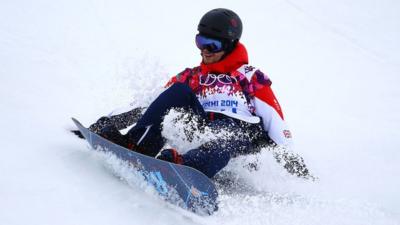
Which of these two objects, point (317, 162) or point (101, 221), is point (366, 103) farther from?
point (101, 221)

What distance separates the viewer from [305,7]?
12.0m

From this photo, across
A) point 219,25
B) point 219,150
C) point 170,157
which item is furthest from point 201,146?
point 219,25

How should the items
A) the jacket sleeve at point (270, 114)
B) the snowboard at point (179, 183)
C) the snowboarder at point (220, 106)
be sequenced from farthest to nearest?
the jacket sleeve at point (270, 114) → the snowboarder at point (220, 106) → the snowboard at point (179, 183)

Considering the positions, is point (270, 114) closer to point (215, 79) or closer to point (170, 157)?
point (215, 79)

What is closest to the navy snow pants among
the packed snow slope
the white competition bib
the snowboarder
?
the snowboarder

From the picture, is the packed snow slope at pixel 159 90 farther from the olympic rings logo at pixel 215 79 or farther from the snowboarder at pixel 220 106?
the olympic rings logo at pixel 215 79

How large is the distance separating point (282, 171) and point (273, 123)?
349 mm

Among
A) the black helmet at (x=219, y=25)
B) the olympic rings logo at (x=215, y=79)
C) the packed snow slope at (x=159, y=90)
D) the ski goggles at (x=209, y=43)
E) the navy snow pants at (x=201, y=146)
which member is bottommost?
the packed snow slope at (x=159, y=90)

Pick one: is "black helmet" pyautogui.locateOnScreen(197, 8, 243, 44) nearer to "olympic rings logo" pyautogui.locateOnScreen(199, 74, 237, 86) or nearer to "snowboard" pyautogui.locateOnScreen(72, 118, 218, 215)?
"olympic rings logo" pyautogui.locateOnScreen(199, 74, 237, 86)

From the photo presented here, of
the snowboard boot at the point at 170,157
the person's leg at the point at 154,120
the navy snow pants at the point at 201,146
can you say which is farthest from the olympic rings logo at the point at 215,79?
the snowboard boot at the point at 170,157

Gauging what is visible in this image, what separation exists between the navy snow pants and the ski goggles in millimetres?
592

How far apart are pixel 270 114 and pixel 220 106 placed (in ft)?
1.22

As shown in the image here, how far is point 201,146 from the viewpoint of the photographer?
3.05 meters

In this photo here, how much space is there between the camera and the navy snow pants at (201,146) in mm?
3016
